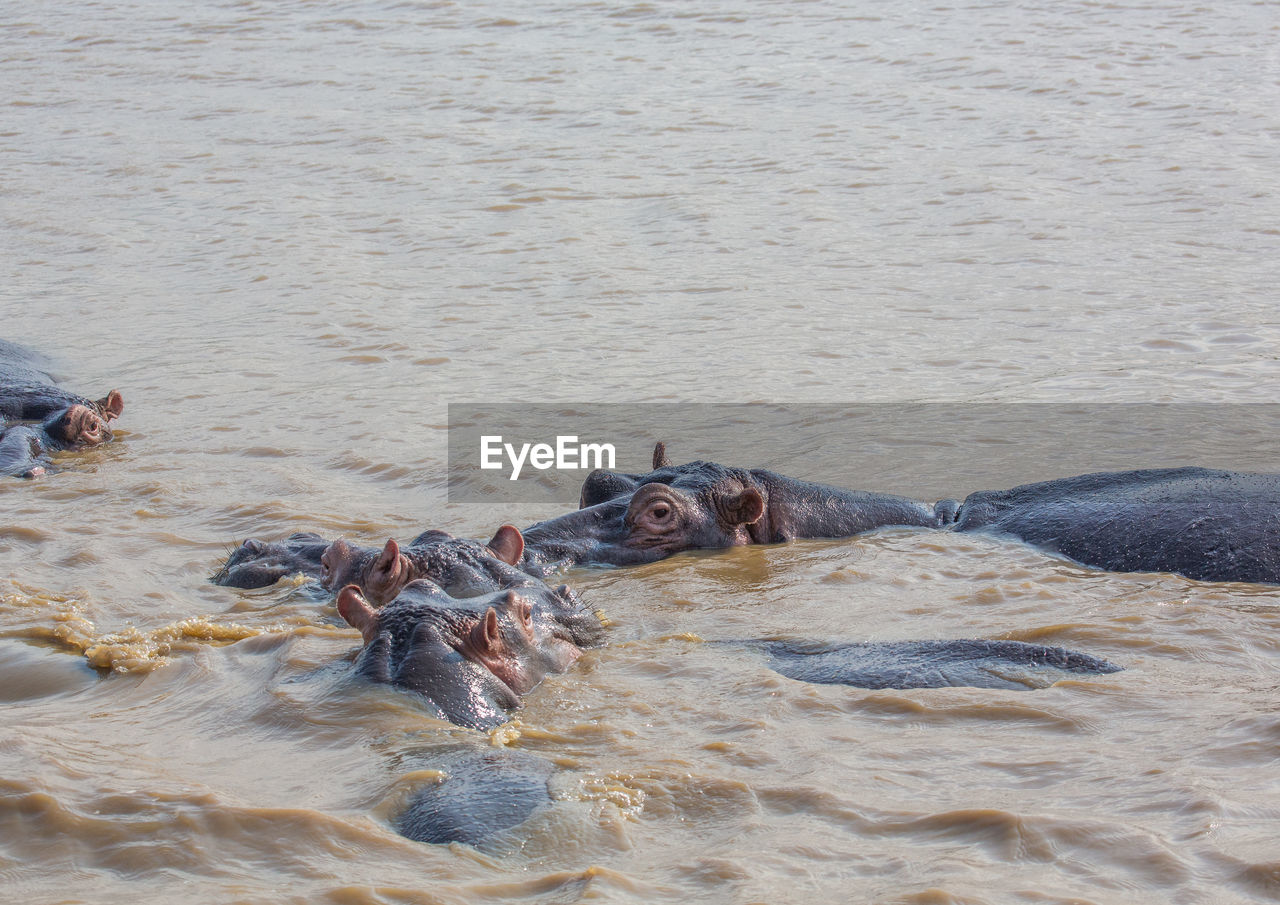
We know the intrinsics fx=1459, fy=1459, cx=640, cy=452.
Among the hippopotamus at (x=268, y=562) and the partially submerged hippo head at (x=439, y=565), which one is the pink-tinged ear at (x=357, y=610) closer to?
the partially submerged hippo head at (x=439, y=565)

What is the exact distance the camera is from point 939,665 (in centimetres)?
489

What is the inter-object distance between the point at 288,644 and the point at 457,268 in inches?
329

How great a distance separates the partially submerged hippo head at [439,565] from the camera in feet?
16.6

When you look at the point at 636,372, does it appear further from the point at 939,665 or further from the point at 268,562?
the point at 939,665

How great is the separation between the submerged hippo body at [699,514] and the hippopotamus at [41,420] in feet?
11.7

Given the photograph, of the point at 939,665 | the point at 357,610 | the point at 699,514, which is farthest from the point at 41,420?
the point at 939,665

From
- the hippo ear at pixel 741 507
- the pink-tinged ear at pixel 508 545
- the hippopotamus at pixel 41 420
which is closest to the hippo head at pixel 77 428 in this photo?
the hippopotamus at pixel 41 420

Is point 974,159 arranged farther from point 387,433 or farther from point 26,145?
point 26,145

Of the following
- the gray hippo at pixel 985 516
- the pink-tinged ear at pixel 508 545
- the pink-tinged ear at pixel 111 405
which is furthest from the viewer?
the pink-tinged ear at pixel 111 405

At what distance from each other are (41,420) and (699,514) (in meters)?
5.03

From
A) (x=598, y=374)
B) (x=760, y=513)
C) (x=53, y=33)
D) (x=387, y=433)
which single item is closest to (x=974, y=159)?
(x=598, y=374)

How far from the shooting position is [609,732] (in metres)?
4.38

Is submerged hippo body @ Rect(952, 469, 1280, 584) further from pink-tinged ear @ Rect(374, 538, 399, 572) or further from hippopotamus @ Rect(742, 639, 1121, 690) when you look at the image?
pink-tinged ear @ Rect(374, 538, 399, 572)

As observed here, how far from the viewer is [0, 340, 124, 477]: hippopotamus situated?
8.71m
